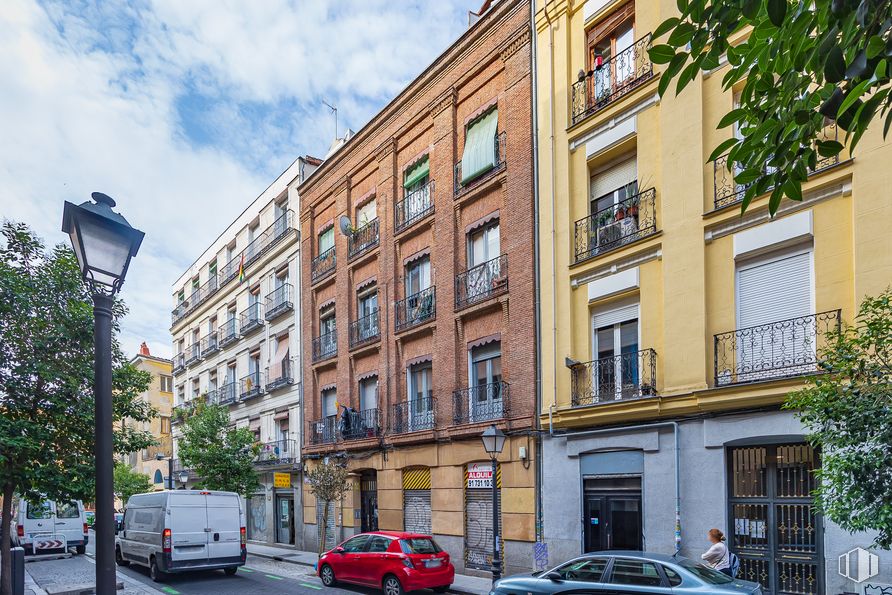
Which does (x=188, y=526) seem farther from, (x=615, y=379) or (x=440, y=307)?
(x=615, y=379)

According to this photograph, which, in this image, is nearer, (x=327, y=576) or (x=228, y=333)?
(x=327, y=576)

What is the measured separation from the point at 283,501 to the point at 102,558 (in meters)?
26.1

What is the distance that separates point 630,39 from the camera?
15422 mm

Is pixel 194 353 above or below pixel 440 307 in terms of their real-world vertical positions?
below

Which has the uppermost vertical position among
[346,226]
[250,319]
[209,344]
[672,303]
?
[346,226]

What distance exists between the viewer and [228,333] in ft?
115

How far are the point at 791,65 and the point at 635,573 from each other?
7.79 m

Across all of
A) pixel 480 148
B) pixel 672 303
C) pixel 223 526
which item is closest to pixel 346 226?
pixel 480 148

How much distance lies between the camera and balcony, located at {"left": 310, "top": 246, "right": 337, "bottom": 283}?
26.1 metres

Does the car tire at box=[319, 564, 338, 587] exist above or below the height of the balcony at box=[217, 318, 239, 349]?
below

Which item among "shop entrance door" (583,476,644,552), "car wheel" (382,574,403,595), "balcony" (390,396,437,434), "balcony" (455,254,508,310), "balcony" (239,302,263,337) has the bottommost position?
"car wheel" (382,574,403,595)

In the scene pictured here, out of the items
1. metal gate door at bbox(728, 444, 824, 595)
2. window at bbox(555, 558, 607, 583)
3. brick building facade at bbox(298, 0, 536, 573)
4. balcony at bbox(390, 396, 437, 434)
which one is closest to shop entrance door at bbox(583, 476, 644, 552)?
brick building facade at bbox(298, 0, 536, 573)

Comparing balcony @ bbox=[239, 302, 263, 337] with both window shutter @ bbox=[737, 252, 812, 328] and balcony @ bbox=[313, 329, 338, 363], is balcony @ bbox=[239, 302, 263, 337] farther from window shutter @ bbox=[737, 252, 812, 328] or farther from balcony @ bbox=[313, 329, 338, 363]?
window shutter @ bbox=[737, 252, 812, 328]

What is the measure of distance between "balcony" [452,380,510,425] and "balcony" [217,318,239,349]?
59.9ft
